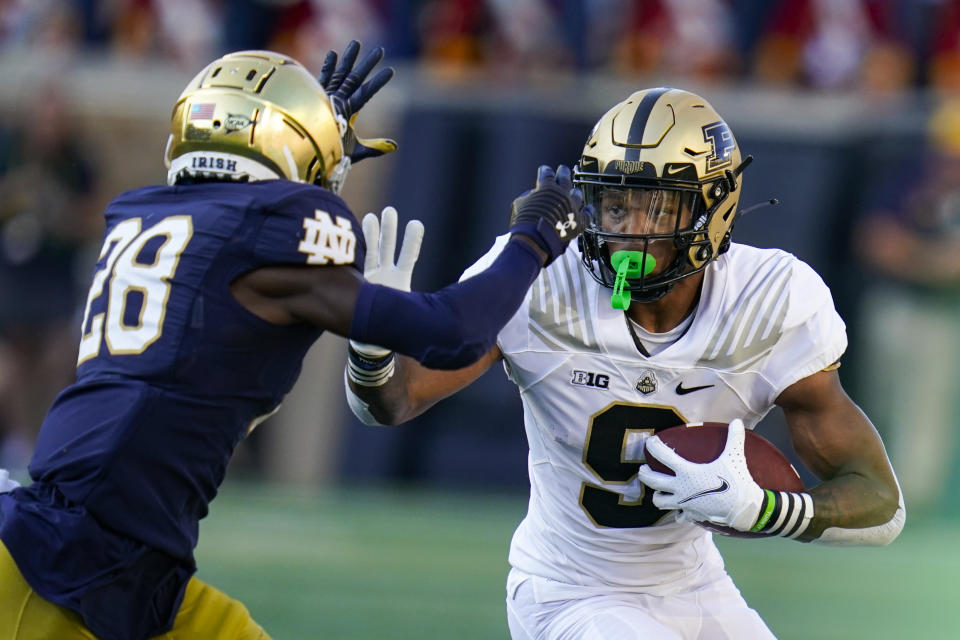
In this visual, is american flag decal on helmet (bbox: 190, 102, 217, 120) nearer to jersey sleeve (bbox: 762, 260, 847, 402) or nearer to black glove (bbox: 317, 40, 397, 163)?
black glove (bbox: 317, 40, 397, 163)

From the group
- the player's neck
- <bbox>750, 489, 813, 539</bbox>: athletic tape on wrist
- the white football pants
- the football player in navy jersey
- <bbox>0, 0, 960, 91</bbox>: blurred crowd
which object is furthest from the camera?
<bbox>0, 0, 960, 91</bbox>: blurred crowd

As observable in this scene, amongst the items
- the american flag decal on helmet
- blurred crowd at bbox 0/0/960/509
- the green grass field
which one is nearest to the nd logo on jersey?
the american flag decal on helmet

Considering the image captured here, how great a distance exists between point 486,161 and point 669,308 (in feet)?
17.3

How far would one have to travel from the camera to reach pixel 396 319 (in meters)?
3.01

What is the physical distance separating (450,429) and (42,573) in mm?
5701

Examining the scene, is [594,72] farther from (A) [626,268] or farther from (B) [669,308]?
(A) [626,268]

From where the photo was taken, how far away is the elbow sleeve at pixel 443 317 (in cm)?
300

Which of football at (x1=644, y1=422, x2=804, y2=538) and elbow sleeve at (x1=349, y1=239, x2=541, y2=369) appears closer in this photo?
elbow sleeve at (x1=349, y1=239, x2=541, y2=369)

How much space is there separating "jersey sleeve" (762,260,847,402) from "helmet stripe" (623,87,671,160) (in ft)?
1.59

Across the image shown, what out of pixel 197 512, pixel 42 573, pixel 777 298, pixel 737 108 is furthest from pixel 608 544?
pixel 737 108

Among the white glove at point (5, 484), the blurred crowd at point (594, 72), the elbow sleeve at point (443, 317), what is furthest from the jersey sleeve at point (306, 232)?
the blurred crowd at point (594, 72)

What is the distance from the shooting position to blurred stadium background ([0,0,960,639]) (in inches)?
335

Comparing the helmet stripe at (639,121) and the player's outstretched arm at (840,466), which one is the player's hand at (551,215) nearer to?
the helmet stripe at (639,121)

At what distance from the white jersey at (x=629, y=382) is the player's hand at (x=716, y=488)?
20 centimetres
